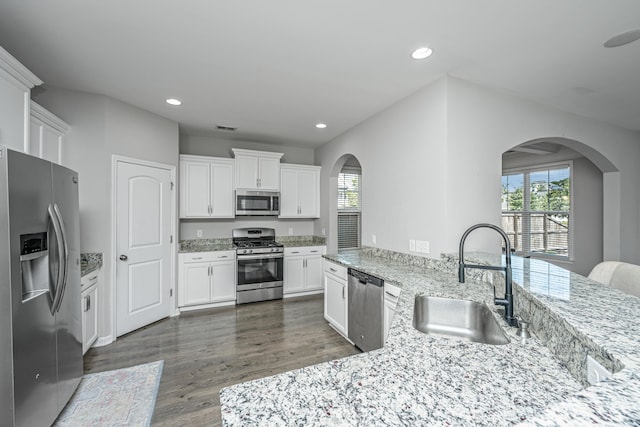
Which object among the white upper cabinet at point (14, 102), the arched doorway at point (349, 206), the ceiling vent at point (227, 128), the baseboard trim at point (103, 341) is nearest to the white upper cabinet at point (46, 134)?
Answer: the white upper cabinet at point (14, 102)

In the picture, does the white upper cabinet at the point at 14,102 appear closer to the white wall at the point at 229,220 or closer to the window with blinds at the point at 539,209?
the white wall at the point at 229,220

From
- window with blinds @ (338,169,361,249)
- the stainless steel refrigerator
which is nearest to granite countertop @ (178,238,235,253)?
the stainless steel refrigerator

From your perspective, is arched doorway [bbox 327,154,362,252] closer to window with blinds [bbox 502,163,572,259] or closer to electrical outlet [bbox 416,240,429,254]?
electrical outlet [bbox 416,240,429,254]

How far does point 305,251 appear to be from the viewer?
4.59 meters

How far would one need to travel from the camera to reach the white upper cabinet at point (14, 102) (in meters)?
1.67

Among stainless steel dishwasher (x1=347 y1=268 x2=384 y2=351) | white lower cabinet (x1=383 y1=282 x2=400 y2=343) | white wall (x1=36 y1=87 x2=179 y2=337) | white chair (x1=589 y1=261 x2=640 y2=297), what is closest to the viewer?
white chair (x1=589 y1=261 x2=640 y2=297)

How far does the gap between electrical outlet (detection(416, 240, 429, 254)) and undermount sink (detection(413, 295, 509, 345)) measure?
100cm

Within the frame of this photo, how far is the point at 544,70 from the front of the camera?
7.61 ft

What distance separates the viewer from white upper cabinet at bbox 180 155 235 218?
4051 mm

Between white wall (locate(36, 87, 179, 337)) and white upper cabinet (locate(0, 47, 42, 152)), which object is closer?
white upper cabinet (locate(0, 47, 42, 152))

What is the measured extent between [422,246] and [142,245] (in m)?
3.24

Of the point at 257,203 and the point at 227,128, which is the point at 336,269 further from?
the point at 227,128

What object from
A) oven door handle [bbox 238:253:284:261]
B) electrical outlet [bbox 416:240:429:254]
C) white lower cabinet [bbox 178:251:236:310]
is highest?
electrical outlet [bbox 416:240:429:254]

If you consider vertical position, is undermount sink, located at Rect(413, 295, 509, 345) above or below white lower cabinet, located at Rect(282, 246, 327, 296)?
above
